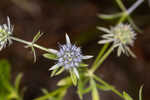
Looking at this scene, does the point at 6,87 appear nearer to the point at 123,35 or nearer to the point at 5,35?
the point at 5,35

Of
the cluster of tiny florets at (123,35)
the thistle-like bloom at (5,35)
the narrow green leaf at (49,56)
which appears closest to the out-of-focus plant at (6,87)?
the thistle-like bloom at (5,35)

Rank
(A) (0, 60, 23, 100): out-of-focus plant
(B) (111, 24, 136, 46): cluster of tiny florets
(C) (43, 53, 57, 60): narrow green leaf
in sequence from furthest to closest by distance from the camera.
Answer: (A) (0, 60, 23, 100): out-of-focus plant, (B) (111, 24, 136, 46): cluster of tiny florets, (C) (43, 53, 57, 60): narrow green leaf

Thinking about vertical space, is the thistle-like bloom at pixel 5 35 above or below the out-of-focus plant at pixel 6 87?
above

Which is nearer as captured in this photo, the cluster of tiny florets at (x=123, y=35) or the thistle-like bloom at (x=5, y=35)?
the thistle-like bloom at (x=5, y=35)

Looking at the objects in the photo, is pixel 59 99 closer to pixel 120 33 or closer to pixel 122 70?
pixel 120 33

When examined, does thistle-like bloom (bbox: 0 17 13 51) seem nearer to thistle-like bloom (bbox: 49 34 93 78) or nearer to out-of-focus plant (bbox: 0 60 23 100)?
thistle-like bloom (bbox: 49 34 93 78)

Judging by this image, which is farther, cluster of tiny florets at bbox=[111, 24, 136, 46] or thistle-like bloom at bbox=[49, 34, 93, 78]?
cluster of tiny florets at bbox=[111, 24, 136, 46]

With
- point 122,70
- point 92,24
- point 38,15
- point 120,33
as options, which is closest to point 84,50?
point 92,24

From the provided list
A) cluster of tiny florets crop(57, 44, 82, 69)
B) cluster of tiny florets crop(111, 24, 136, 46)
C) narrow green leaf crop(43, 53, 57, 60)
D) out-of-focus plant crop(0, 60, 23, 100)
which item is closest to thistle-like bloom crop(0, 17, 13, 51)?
narrow green leaf crop(43, 53, 57, 60)

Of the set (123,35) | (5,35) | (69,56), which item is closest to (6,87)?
(5,35)

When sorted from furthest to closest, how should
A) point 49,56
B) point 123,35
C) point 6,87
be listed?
1. point 6,87
2. point 123,35
3. point 49,56

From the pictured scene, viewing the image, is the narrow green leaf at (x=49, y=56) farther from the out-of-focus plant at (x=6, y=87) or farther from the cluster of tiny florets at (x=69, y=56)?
the out-of-focus plant at (x=6, y=87)

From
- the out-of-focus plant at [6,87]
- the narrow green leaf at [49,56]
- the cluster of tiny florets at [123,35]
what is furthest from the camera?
the out-of-focus plant at [6,87]
